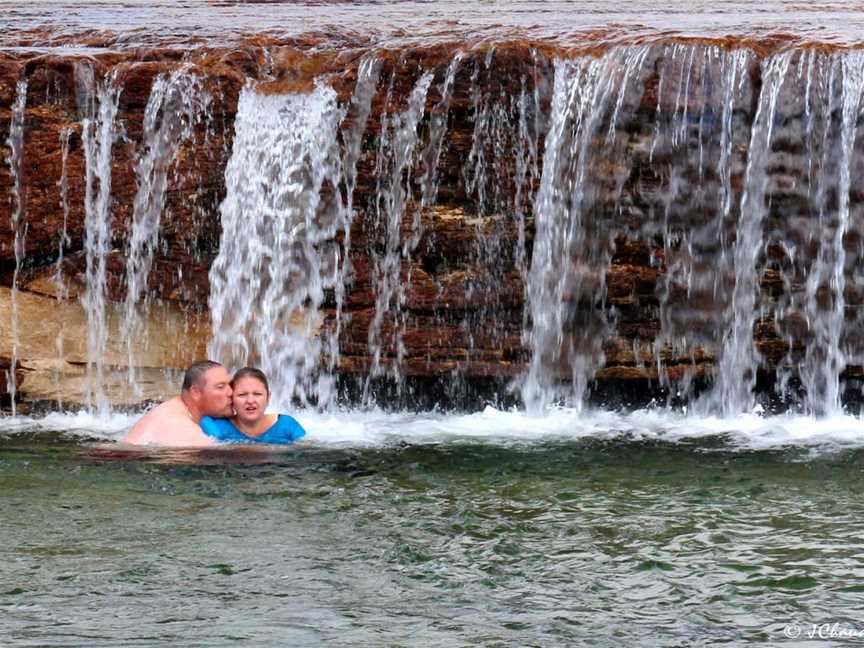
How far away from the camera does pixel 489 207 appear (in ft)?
34.0

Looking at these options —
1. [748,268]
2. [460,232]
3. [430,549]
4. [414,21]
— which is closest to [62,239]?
[460,232]

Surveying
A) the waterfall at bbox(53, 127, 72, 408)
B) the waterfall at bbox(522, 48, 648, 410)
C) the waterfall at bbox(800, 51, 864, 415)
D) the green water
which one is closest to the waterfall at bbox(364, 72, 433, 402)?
the waterfall at bbox(522, 48, 648, 410)

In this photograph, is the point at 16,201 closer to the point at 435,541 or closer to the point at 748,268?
the point at 748,268

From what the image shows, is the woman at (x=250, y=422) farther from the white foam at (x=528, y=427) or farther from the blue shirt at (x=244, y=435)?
the white foam at (x=528, y=427)

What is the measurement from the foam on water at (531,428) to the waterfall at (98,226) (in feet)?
1.05

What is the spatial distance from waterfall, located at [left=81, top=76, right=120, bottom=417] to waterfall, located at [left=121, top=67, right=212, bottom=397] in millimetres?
205

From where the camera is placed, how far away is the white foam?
30.2ft

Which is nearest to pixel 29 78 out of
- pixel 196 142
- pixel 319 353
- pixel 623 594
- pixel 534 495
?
pixel 196 142

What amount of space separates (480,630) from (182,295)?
6029mm

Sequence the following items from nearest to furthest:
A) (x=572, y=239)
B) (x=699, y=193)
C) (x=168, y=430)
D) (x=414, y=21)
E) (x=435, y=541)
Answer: (x=435, y=541), (x=168, y=430), (x=699, y=193), (x=572, y=239), (x=414, y=21)

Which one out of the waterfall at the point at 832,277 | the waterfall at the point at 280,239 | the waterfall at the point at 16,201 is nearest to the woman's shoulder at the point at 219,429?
the waterfall at the point at 280,239

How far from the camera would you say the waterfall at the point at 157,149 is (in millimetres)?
10445

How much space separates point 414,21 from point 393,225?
331 centimetres

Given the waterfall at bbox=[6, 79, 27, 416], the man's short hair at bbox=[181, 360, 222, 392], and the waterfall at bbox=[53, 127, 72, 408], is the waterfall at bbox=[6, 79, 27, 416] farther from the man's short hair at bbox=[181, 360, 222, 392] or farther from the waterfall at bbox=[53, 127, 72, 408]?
the man's short hair at bbox=[181, 360, 222, 392]
